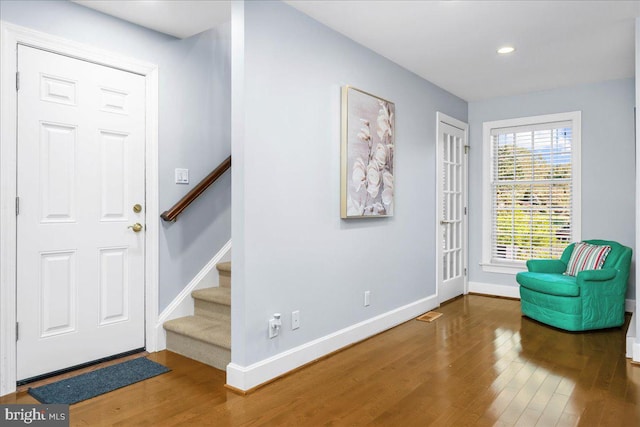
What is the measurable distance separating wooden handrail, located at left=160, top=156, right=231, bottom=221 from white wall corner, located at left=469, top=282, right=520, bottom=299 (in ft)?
11.7

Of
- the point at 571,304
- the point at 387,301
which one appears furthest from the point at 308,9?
the point at 571,304

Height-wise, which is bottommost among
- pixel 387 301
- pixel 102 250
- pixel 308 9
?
pixel 387 301

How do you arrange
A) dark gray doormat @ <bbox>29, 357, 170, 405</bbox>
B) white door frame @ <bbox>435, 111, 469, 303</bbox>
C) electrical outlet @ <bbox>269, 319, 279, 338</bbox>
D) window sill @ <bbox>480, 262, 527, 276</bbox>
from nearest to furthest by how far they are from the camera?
dark gray doormat @ <bbox>29, 357, 170, 405</bbox> → electrical outlet @ <bbox>269, 319, 279, 338</bbox> → white door frame @ <bbox>435, 111, 469, 303</bbox> → window sill @ <bbox>480, 262, 527, 276</bbox>

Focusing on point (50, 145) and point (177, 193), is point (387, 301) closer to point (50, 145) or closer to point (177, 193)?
point (177, 193)

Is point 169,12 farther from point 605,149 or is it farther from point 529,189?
point 605,149

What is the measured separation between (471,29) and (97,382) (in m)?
3.50

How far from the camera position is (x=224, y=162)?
346 cm

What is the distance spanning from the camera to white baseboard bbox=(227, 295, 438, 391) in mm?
2457

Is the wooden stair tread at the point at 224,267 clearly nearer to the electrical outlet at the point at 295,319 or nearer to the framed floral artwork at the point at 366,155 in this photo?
the electrical outlet at the point at 295,319

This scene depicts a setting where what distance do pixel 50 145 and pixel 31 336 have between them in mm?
1162

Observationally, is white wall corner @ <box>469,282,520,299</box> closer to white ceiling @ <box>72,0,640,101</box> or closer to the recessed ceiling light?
white ceiling @ <box>72,0,640,101</box>

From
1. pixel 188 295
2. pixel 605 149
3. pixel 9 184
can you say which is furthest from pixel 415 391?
pixel 605 149

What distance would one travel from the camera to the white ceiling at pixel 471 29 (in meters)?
2.74

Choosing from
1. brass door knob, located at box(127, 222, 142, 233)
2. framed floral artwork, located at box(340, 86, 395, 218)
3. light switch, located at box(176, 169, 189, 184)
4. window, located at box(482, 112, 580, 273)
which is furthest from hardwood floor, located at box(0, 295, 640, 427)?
window, located at box(482, 112, 580, 273)
